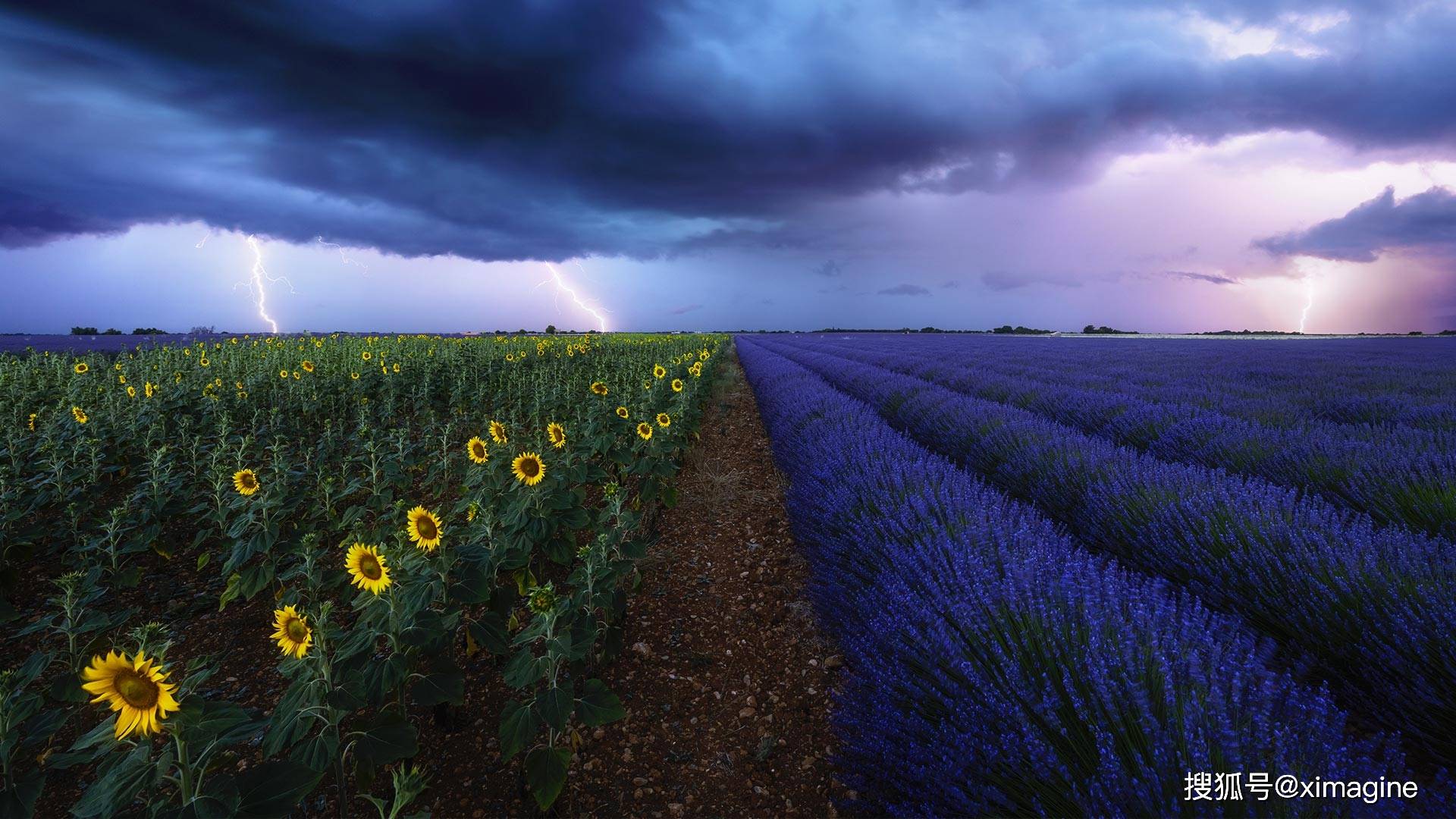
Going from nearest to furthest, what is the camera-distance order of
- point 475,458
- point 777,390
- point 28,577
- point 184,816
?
point 184,816, point 475,458, point 28,577, point 777,390

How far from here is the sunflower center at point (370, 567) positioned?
175cm

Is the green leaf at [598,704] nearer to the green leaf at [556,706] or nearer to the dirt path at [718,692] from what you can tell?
the green leaf at [556,706]

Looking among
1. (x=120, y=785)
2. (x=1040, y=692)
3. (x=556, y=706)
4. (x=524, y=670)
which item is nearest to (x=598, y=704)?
(x=556, y=706)

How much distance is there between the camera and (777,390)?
7590mm

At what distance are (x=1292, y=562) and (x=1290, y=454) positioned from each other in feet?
6.63

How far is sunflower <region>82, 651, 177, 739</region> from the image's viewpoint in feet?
3.58

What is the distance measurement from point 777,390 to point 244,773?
6.79m

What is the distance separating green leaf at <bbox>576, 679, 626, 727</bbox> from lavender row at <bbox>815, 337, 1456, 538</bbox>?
301cm

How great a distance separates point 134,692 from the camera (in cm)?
111

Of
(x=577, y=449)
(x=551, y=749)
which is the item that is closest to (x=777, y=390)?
(x=577, y=449)

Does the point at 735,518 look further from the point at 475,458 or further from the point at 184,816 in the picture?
the point at 184,816

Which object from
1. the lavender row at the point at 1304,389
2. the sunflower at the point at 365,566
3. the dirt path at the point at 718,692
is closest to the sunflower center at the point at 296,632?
the sunflower at the point at 365,566

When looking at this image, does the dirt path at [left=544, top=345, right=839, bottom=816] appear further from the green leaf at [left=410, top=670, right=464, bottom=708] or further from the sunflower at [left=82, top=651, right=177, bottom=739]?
the sunflower at [left=82, top=651, right=177, bottom=739]

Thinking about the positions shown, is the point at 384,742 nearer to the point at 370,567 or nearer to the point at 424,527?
the point at 370,567
